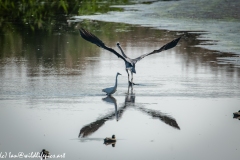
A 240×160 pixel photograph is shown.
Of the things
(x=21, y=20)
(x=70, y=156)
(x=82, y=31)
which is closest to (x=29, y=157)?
(x=70, y=156)

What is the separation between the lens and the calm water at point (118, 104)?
9.20 metres

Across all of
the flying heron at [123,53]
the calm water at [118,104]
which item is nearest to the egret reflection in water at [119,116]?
the calm water at [118,104]

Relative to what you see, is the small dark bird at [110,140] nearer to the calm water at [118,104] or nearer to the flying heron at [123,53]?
the calm water at [118,104]

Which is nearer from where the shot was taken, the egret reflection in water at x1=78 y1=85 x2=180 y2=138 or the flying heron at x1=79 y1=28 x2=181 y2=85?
the egret reflection in water at x1=78 y1=85 x2=180 y2=138

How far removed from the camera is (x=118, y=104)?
38.9ft

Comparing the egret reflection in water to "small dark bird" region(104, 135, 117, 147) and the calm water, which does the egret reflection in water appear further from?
"small dark bird" region(104, 135, 117, 147)

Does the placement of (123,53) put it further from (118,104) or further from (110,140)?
(110,140)

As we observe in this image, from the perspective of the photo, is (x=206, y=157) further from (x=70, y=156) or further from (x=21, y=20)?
(x=21, y=20)

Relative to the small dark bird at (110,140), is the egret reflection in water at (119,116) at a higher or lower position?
higher

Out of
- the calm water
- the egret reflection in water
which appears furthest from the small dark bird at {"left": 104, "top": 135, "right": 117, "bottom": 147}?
→ the egret reflection in water

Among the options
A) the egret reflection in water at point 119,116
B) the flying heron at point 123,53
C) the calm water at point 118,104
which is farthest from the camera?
the flying heron at point 123,53

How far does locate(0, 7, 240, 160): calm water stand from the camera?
9203 millimetres

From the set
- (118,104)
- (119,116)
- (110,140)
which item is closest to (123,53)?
(118,104)

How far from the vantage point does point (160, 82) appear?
1386cm
